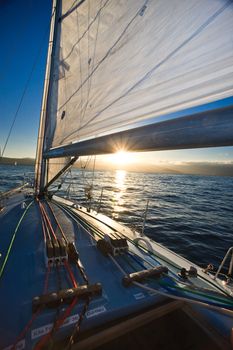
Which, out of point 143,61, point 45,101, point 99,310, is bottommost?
point 99,310

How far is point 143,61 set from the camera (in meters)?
1.73

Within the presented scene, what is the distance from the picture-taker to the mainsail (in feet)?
3.72

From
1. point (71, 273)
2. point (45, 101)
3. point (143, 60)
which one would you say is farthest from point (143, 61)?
point (45, 101)

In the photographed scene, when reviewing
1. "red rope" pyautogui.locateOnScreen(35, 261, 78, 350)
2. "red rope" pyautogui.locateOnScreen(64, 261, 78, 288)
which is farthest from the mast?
"red rope" pyautogui.locateOnScreen(35, 261, 78, 350)

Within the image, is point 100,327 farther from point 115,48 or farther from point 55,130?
A: point 55,130

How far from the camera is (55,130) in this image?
4164mm

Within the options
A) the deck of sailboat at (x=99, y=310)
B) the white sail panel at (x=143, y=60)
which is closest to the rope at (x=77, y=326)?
the deck of sailboat at (x=99, y=310)

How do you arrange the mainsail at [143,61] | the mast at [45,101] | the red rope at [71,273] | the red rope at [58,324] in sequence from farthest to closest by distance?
1. the mast at [45,101]
2. the red rope at [71,273]
3. the mainsail at [143,61]
4. the red rope at [58,324]

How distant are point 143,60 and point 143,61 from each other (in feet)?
0.04

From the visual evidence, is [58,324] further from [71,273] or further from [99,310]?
[71,273]

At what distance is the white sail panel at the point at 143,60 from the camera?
1138mm

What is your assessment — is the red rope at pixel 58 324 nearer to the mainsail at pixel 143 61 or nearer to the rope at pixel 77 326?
the rope at pixel 77 326

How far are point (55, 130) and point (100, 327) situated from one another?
394 centimetres

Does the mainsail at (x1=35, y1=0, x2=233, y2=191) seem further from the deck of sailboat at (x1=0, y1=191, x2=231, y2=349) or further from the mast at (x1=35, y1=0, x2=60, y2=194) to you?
the deck of sailboat at (x1=0, y1=191, x2=231, y2=349)
